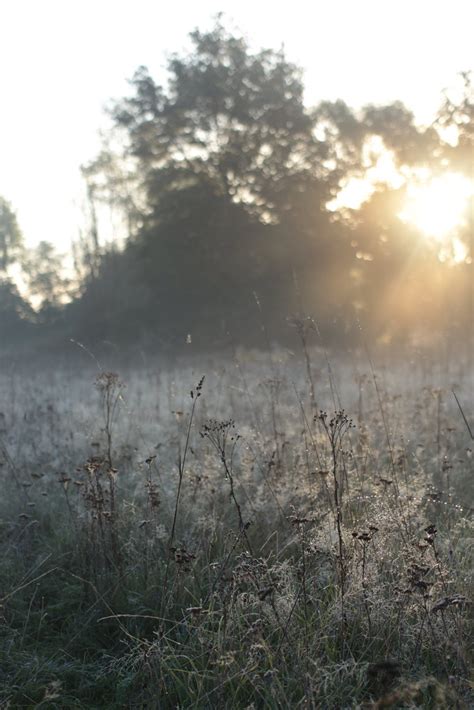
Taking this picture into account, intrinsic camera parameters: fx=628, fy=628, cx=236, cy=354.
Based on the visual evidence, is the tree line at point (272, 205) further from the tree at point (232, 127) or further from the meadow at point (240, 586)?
the meadow at point (240, 586)

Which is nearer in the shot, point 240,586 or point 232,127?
point 240,586

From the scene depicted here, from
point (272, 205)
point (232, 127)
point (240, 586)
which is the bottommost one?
point (240, 586)

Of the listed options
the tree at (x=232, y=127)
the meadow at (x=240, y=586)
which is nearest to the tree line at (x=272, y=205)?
the tree at (x=232, y=127)

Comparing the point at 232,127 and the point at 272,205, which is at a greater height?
the point at 232,127

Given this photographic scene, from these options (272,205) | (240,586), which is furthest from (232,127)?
(240,586)

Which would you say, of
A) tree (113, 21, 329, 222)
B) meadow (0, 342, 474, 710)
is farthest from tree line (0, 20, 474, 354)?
meadow (0, 342, 474, 710)

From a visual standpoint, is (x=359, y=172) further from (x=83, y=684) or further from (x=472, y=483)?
(x=83, y=684)

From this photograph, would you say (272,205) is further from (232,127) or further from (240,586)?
(240,586)

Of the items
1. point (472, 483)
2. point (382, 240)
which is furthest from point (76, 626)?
point (382, 240)

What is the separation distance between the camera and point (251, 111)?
2052 cm

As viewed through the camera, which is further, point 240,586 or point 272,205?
point 272,205

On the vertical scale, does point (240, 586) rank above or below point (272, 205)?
below

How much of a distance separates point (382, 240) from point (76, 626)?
18569 mm

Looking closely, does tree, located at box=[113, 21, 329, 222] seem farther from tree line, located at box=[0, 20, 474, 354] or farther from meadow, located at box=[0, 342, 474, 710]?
meadow, located at box=[0, 342, 474, 710]
